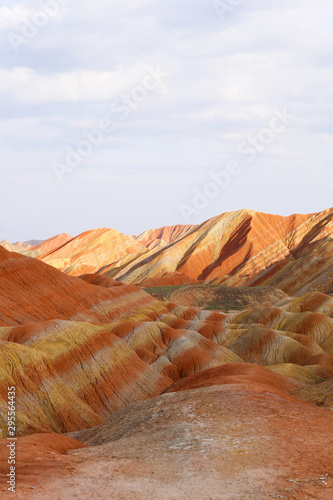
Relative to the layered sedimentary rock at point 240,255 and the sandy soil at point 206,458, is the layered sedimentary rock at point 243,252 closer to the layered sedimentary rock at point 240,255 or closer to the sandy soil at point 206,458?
the layered sedimentary rock at point 240,255

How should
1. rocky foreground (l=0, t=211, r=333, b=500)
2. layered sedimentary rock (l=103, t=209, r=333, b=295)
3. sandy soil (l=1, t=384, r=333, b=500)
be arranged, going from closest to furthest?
sandy soil (l=1, t=384, r=333, b=500), rocky foreground (l=0, t=211, r=333, b=500), layered sedimentary rock (l=103, t=209, r=333, b=295)

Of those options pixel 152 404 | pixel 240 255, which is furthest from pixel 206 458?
pixel 240 255

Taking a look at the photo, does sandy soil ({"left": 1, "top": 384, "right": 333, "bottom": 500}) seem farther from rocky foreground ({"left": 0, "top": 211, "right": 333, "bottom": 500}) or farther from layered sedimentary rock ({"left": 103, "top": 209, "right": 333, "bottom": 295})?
layered sedimentary rock ({"left": 103, "top": 209, "right": 333, "bottom": 295})

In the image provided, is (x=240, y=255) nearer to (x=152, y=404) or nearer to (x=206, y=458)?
(x=152, y=404)

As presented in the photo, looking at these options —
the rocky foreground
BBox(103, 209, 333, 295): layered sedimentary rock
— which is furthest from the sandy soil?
BBox(103, 209, 333, 295): layered sedimentary rock

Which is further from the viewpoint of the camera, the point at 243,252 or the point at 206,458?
the point at 243,252

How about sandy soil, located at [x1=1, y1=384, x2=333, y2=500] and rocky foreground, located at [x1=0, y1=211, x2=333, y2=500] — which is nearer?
sandy soil, located at [x1=1, y1=384, x2=333, y2=500]

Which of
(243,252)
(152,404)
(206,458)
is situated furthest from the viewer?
(243,252)

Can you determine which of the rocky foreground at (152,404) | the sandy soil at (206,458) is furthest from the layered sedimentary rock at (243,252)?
the sandy soil at (206,458)

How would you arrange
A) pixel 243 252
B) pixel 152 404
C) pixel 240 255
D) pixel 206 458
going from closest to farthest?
pixel 206 458 < pixel 152 404 < pixel 243 252 < pixel 240 255

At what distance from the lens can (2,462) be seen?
13.6m

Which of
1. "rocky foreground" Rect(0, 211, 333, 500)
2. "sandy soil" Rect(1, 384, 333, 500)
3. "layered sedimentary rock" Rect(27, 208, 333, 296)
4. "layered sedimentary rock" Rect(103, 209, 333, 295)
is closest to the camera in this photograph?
"sandy soil" Rect(1, 384, 333, 500)

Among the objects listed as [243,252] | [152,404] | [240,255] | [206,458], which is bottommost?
[152,404]

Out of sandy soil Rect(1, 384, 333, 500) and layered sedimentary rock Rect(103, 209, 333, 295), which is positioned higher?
layered sedimentary rock Rect(103, 209, 333, 295)
